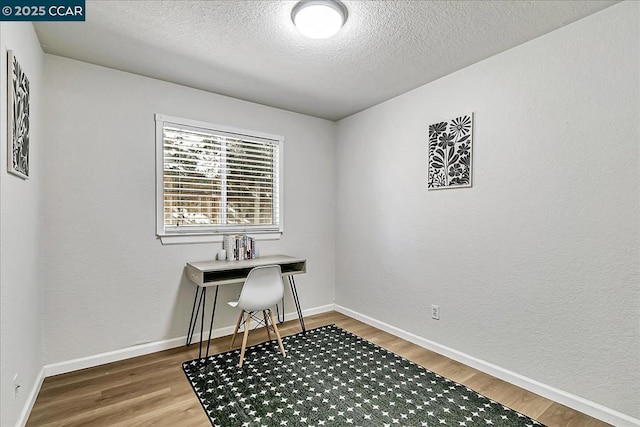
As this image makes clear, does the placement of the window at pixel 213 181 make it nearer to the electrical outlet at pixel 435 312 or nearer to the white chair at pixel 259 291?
the white chair at pixel 259 291

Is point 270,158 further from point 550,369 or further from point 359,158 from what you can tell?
point 550,369

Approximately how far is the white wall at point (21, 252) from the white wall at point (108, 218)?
0.15 meters

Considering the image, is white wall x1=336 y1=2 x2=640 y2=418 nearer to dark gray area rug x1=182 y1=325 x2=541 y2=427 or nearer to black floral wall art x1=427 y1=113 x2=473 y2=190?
black floral wall art x1=427 y1=113 x2=473 y2=190

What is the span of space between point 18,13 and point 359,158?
2991 mm

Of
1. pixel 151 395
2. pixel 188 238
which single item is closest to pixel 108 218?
pixel 188 238

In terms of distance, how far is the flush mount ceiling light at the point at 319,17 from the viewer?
6.12ft

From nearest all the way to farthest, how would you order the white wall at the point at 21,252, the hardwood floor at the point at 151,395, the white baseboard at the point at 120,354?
the white wall at the point at 21,252
the hardwood floor at the point at 151,395
the white baseboard at the point at 120,354

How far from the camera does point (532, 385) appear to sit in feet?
7.47

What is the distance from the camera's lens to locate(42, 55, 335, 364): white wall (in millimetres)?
2525

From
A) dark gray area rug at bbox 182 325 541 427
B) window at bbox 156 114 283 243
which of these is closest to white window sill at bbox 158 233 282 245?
window at bbox 156 114 283 243

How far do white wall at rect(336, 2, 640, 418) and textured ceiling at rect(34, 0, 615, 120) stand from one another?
0.25 m

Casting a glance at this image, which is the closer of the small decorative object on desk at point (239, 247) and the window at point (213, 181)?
the window at point (213, 181)

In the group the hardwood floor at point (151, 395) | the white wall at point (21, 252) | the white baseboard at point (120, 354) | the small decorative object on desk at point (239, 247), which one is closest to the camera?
the white wall at point (21, 252)

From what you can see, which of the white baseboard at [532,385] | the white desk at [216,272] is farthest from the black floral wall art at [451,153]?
the white desk at [216,272]
